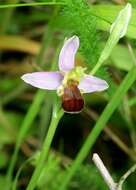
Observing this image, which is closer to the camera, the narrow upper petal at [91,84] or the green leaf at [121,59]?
the narrow upper petal at [91,84]

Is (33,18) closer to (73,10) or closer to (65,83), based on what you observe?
(73,10)

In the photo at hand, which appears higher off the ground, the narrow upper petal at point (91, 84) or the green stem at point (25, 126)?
the narrow upper petal at point (91, 84)

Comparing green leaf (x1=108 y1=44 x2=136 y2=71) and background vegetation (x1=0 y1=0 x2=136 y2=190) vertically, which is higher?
green leaf (x1=108 y1=44 x2=136 y2=71)

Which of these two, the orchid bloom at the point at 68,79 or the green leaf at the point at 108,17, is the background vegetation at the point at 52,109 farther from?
the orchid bloom at the point at 68,79

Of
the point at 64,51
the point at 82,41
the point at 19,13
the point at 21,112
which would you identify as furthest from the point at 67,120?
the point at 64,51

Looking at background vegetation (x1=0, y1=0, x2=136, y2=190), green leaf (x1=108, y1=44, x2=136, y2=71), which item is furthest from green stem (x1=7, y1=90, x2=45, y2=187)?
green leaf (x1=108, y1=44, x2=136, y2=71)

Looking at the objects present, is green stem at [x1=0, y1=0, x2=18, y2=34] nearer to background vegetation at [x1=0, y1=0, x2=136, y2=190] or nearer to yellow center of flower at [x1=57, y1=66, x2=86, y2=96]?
background vegetation at [x1=0, y1=0, x2=136, y2=190]

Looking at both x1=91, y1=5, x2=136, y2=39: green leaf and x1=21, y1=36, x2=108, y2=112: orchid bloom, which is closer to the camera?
x1=21, y1=36, x2=108, y2=112: orchid bloom

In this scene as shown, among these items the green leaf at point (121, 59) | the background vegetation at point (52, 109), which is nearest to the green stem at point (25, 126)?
the background vegetation at point (52, 109)
